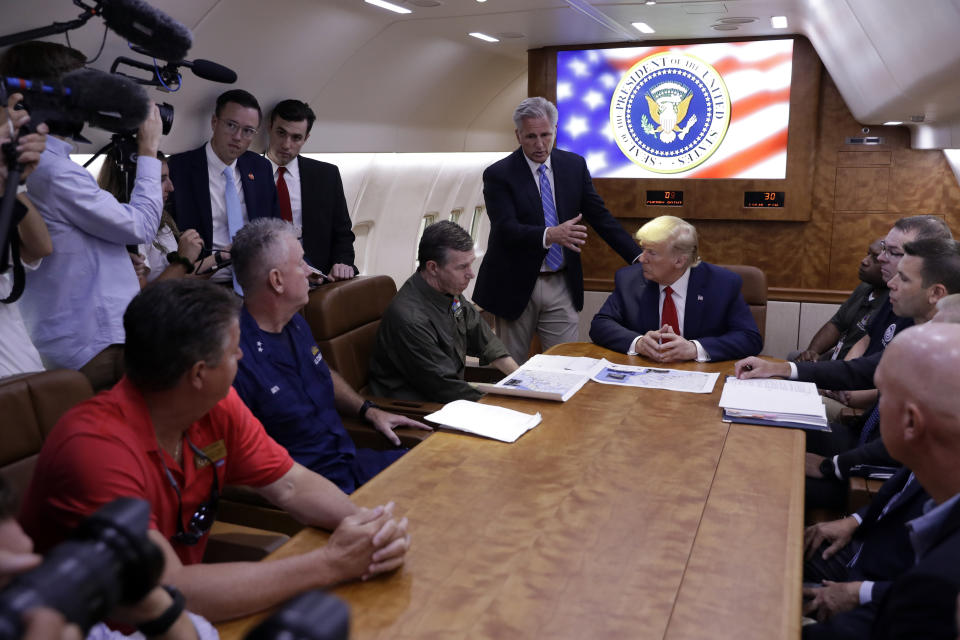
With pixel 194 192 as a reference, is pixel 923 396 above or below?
below

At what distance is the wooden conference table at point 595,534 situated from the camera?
5.05 feet

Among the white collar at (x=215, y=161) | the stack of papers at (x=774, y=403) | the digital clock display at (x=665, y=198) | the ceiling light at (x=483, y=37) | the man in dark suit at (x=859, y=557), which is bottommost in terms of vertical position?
the man in dark suit at (x=859, y=557)

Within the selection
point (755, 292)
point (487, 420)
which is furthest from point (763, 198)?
point (487, 420)

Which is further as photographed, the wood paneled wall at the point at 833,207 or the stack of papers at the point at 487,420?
the wood paneled wall at the point at 833,207

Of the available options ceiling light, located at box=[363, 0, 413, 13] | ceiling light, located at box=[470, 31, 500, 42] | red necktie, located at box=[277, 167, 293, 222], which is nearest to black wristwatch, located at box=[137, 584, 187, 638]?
red necktie, located at box=[277, 167, 293, 222]

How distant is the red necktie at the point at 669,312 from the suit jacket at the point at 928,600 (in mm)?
2405

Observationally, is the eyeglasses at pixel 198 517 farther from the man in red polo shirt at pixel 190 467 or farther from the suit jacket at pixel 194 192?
the suit jacket at pixel 194 192

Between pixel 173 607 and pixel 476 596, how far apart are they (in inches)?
22.3

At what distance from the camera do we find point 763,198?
6238 millimetres

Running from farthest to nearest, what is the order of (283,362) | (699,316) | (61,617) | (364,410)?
(699,316)
(364,410)
(283,362)
(61,617)

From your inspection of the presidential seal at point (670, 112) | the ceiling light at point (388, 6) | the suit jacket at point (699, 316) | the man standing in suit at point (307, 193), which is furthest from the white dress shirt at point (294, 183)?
the presidential seal at point (670, 112)

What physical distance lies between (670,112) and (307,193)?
303cm

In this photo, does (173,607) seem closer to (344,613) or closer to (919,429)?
(344,613)

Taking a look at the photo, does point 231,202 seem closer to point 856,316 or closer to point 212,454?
point 212,454
